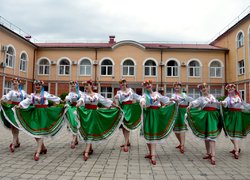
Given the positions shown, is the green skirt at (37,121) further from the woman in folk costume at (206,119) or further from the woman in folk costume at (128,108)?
the woman in folk costume at (206,119)

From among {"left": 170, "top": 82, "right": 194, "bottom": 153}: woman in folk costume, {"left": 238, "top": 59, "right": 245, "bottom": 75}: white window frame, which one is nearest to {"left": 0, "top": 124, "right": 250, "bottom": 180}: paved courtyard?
{"left": 170, "top": 82, "right": 194, "bottom": 153}: woman in folk costume

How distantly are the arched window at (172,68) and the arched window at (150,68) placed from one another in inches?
61.4

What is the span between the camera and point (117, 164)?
5.06m

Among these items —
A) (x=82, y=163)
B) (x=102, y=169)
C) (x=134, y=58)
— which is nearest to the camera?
A: (x=102, y=169)

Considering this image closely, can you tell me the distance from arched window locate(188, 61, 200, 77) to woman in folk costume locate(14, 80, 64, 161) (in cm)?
2127

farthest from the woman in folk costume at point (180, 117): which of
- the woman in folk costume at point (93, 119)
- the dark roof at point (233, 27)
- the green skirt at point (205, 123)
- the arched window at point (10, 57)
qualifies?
the arched window at point (10, 57)

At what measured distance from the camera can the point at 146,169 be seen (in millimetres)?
4750

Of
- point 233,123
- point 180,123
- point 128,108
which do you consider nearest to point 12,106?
point 128,108

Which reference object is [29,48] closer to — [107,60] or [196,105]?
[107,60]

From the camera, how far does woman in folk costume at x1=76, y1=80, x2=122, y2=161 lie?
18.0ft

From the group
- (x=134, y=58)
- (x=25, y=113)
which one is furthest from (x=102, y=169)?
(x=134, y=58)

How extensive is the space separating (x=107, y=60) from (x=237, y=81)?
1291 cm

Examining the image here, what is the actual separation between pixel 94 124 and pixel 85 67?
20096mm

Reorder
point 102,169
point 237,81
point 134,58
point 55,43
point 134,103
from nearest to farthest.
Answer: point 102,169, point 134,103, point 237,81, point 134,58, point 55,43
